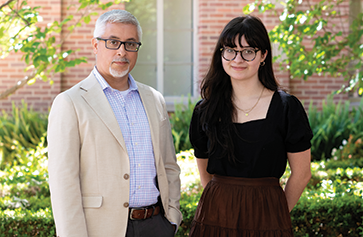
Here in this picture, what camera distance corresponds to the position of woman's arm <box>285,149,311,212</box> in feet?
7.10

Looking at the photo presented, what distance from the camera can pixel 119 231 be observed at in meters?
2.01

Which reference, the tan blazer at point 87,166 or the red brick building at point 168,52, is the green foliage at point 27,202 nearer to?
the tan blazer at point 87,166

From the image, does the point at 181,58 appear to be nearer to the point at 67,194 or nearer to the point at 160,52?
the point at 160,52

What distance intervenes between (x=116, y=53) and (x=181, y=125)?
171 inches

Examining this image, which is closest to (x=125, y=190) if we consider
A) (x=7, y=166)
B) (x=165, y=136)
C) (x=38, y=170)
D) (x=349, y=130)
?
(x=165, y=136)

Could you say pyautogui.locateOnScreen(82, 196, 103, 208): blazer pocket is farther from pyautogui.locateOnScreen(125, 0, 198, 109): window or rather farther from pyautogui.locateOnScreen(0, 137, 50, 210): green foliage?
pyautogui.locateOnScreen(125, 0, 198, 109): window

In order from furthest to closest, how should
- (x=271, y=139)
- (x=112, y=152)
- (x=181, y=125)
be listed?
(x=181, y=125) → (x=271, y=139) → (x=112, y=152)

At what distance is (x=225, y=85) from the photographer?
2379 millimetres

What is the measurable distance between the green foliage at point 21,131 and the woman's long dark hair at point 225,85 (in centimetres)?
443

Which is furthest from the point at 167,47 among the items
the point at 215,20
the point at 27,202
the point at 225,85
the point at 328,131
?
the point at 225,85

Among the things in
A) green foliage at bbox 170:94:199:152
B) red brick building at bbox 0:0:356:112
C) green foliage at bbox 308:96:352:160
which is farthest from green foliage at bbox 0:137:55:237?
green foliage at bbox 308:96:352:160

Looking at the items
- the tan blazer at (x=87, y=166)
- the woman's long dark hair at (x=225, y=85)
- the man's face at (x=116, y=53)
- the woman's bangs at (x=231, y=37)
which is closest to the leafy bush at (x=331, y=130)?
the woman's long dark hair at (x=225, y=85)

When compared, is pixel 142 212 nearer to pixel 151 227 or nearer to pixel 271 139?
pixel 151 227

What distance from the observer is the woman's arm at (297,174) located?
85.2 inches
